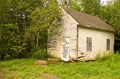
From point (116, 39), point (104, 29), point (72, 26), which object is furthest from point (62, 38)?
point (116, 39)

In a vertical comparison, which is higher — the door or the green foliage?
the green foliage

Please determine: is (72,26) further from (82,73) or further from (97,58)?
(82,73)

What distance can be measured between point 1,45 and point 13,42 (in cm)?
120

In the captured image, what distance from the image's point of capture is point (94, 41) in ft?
69.4

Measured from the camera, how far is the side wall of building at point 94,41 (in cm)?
1961

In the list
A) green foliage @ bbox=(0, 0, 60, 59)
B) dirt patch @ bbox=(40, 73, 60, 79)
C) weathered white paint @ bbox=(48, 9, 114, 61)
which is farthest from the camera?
green foliage @ bbox=(0, 0, 60, 59)

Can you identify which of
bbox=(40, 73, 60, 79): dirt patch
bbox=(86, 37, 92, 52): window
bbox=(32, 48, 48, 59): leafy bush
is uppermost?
bbox=(86, 37, 92, 52): window

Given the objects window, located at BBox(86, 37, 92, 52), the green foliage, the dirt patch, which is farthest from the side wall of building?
the dirt patch

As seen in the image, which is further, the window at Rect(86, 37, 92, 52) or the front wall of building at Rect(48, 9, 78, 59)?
the window at Rect(86, 37, 92, 52)

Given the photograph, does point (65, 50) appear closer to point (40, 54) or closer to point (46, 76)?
point (40, 54)

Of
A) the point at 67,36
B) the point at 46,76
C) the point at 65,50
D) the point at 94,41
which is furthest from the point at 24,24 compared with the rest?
the point at 46,76

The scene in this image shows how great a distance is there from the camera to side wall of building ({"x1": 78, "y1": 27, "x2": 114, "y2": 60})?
19.6 meters

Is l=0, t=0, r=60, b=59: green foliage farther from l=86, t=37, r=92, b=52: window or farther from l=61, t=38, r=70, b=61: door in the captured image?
l=86, t=37, r=92, b=52: window

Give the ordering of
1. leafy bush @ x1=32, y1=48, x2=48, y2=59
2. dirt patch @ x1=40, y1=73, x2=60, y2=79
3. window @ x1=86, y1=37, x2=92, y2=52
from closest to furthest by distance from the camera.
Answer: dirt patch @ x1=40, y1=73, x2=60, y2=79 → window @ x1=86, y1=37, x2=92, y2=52 → leafy bush @ x1=32, y1=48, x2=48, y2=59
